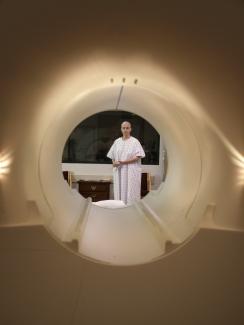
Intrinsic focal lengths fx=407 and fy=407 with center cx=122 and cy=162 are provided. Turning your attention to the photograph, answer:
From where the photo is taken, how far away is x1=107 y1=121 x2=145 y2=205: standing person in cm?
623

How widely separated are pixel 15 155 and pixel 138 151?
446 centimetres

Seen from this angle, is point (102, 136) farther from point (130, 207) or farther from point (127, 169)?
point (130, 207)

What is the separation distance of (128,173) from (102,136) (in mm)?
1863

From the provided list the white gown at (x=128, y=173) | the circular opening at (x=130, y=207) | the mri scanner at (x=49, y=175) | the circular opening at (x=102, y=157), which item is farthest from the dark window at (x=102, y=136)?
the mri scanner at (x=49, y=175)

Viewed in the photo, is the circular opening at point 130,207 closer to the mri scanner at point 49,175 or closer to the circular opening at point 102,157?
the mri scanner at point 49,175

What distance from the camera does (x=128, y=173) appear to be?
6258 mm

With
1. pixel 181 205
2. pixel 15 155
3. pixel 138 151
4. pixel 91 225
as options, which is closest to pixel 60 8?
pixel 15 155

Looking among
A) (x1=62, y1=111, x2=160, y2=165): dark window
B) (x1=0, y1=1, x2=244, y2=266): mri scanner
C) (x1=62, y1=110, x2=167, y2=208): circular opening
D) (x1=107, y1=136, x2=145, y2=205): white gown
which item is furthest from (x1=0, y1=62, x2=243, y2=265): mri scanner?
(x1=62, y1=111, x2=160, y2=165): dark window

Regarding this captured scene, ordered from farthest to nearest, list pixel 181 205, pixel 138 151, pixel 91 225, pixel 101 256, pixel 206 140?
pixel 138 151
pixel 91 225
pixel 181 205
pixel 101 256
pixel 206 140

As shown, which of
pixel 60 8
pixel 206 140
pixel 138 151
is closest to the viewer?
pixel 60 8

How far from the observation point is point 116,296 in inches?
75.2

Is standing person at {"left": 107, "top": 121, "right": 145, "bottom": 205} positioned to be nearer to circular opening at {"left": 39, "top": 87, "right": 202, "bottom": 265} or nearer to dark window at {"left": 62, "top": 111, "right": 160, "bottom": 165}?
dark window at {"left": 62, "top": 111, "right": 160, "bottom": 165}

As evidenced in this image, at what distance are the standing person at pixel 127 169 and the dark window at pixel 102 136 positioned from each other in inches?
57.6

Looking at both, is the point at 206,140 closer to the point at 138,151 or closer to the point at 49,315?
the point at 49,315
